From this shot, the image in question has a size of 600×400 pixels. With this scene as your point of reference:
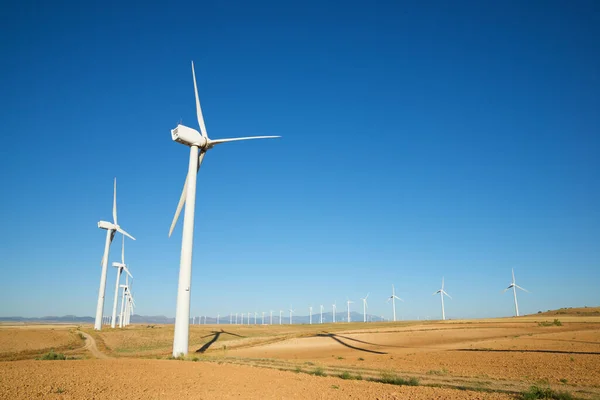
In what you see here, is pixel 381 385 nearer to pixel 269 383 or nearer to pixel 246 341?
pixel 269 383

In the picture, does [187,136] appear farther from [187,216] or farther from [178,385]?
[178,385]

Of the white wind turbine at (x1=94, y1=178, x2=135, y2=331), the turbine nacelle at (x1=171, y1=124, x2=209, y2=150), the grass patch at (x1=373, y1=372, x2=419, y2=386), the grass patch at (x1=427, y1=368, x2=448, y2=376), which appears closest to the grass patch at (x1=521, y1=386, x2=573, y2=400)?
the grass patch at (x1=373, y1=372, x2=419, y2=386)

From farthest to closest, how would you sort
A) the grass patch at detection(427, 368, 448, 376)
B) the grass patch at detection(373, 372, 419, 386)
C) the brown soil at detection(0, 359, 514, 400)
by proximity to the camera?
the grass patch at detection(427, 368, 448, 376) → the grass patch at detection(373, 372, 419, 386) → the brown soil at detection(0, 359, 514, 400)

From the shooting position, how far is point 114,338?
211 ft

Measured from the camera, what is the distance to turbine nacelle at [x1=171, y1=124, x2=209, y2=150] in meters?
40.8

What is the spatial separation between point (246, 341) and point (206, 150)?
3481 cm

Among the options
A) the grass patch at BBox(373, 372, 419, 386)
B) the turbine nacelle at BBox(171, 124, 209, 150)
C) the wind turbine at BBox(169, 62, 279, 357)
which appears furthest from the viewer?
the turbine nacelle at BBox(171, 124, 209, 150)

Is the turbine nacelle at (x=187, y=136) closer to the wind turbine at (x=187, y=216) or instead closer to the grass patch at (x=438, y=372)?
the wind turbine at (x=187, y=216)

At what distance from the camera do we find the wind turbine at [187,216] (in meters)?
35.0

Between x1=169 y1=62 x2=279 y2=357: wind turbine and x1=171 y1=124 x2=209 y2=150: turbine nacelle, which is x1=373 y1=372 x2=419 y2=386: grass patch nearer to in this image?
x1=169 y1=62 x2=279 y2=357: wind turbine

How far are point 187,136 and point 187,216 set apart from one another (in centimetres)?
922

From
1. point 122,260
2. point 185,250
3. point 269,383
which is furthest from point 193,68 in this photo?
point 122,260

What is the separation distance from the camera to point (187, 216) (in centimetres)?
3775

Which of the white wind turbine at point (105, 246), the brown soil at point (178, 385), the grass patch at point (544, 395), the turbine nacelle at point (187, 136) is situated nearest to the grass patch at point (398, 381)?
the brown soil at point (178, 385)
